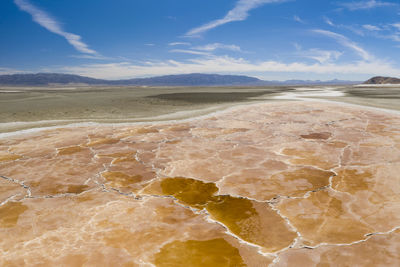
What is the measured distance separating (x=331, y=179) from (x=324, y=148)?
1540mm

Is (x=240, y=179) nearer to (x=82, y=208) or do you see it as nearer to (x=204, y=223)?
(x=204, y=223)

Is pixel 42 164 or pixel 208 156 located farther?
pixel 208 156

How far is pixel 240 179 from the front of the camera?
11.3 ft

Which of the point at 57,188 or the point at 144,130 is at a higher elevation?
the point at 144,130

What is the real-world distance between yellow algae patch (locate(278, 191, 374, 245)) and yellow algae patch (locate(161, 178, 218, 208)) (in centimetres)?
83

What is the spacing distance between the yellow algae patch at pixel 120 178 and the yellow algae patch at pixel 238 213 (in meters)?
0.41

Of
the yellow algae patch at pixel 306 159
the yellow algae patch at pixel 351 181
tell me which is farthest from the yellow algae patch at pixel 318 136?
the yellow algae patch at pixel 351 181

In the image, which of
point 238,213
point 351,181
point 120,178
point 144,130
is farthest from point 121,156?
point 351,181

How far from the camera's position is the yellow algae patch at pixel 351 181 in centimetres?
307

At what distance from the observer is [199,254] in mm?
2025

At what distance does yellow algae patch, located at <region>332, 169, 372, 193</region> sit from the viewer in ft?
10.1

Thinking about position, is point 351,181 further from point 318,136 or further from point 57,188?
point 57,188

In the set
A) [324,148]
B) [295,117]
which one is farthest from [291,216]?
[295,117]

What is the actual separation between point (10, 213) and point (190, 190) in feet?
6.23
